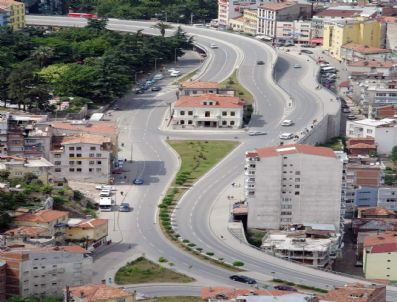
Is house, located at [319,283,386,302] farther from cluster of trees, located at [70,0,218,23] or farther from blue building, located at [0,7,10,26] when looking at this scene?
cluster of trees, located at [70,0,218,23]

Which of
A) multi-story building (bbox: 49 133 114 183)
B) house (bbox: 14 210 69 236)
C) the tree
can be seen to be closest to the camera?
house (bbox: 14 210 69 236)

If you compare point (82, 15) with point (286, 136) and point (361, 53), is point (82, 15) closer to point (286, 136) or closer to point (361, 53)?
point (361, 53)

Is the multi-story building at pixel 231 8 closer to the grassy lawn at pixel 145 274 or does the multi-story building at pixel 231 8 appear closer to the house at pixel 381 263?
the house at pixel 381 263

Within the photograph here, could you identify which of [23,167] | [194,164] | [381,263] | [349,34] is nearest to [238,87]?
[349,34]

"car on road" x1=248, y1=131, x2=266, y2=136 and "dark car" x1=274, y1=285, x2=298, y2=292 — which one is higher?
"car on road" x1=248, y1=131, x2=266, y2=136

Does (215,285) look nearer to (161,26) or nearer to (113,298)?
(113,298)

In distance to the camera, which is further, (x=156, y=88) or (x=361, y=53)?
(x=361, y=53)

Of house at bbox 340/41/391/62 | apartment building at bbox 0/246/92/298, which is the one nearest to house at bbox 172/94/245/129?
house at bbox 340/41/391/62

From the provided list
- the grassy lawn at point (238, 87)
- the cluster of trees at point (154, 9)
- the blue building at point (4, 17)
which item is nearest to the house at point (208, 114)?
the grassy lawn at point (238, 87)
